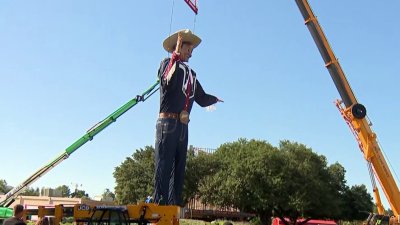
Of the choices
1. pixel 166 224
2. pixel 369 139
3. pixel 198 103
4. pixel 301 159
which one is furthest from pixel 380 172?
pixel 301 159

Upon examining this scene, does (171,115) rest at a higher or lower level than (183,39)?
lower

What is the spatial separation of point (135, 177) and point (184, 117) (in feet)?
128

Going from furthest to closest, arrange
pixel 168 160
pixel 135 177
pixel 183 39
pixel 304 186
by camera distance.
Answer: pixel 135 177 → pixel 304 186 → pixel 183 39 → pixel 168 160

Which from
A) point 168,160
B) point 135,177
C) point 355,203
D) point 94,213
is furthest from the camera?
point 355,203

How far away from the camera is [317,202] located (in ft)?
152

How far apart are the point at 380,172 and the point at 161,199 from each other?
14.4 meters

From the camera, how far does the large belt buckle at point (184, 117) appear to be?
10.9 metres

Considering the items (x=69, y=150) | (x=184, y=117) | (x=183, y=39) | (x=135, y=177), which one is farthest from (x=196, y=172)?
(x=184, y=117)

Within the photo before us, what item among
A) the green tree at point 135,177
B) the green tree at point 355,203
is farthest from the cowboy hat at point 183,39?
the green tree at point 355,203

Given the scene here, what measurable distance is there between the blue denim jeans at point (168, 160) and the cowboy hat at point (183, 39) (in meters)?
1.93

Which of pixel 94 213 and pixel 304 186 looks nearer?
pixel 94 213

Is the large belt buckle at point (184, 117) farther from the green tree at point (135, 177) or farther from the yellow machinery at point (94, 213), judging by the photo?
the green tree at point (135, 177)

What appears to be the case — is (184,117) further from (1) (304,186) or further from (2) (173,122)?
(1) (304,186)

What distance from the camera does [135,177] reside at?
4900 centimetres
